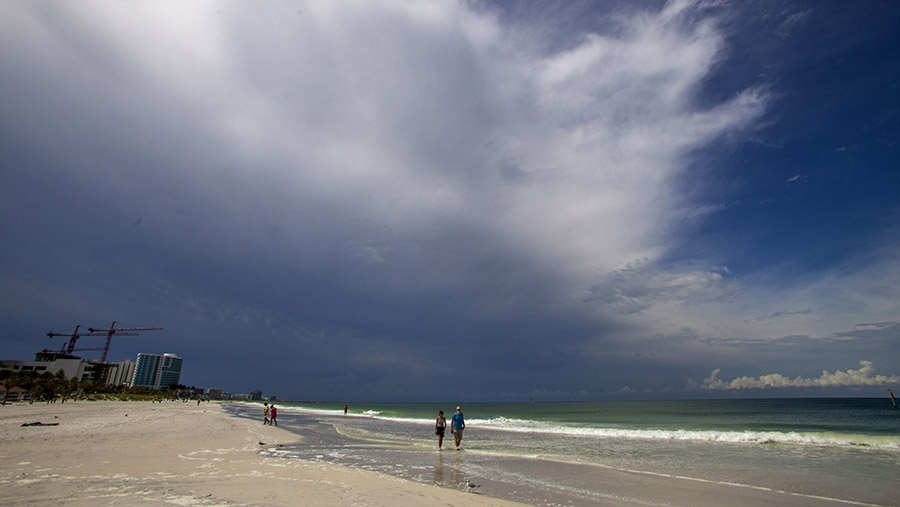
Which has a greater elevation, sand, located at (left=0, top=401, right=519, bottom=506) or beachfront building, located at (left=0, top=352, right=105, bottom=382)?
beachfront building, located at (left=0, top=352, right=105, bottom=382)

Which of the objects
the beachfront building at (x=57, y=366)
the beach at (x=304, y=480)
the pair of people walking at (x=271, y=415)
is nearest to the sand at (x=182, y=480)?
the beach at (x=304, y=480)

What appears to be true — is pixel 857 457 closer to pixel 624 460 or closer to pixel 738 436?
pixel 738 436

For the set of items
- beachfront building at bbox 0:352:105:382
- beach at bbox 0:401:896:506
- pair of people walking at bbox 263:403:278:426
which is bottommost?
pair of people walking at bbox 263:403:278:426

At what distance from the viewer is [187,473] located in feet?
38.8

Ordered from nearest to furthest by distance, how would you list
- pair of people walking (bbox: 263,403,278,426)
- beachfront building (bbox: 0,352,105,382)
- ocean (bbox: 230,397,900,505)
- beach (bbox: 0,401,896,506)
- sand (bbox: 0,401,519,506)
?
sand (bbox: 0,401,519,506), beach (bbox: 0,401,896,506), ocean (bbox: 230,397,900,505), pair of people walking (bbox: 263,403,278,426), beachfront building (bbox: 0,352,105,382)

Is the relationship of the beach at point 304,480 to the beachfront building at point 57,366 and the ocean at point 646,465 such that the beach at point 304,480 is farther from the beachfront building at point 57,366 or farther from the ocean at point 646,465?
the beachfront building at point 57,366

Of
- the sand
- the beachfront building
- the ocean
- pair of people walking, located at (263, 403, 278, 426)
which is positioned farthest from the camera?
the beachfront building

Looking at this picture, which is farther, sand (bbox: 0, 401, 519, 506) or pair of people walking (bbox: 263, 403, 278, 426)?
pair of people walking (bbox: 263, 403, 278, 426)

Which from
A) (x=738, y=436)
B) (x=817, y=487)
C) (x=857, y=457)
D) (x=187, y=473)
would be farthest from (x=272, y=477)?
(x=738, y=436)

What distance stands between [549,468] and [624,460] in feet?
16.9

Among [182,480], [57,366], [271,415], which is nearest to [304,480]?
[182,480]

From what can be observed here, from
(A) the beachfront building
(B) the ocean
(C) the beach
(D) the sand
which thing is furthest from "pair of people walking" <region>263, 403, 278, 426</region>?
(A) the beachfront building

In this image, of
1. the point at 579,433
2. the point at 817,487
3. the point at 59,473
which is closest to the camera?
the point at 59,473

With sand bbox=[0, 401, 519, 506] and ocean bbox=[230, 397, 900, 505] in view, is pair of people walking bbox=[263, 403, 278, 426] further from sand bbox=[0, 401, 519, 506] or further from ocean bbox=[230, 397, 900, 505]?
sand bbox=[0, 401, 519, 506]
